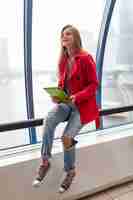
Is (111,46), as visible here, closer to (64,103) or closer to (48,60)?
(48,60)

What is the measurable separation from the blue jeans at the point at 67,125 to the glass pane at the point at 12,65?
40.0 inches

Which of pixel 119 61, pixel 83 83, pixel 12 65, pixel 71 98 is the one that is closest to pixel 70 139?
pixel 71 98

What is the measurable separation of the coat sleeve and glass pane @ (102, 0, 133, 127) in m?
1.93

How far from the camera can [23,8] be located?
12.5 feet

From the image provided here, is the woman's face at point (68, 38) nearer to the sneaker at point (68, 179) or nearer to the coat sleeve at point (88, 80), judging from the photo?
the coat sleeve at point (88, 80)

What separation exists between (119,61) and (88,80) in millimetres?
2504

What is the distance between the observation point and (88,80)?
9.16 feet

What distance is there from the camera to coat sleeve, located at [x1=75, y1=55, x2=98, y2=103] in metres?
2.76

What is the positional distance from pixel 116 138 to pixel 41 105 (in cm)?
104

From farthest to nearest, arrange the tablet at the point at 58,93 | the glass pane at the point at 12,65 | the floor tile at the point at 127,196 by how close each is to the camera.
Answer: the glass pane at the point at 12,65 < the floor tile at the point at 127,196 < the tablet at the point at 58,93

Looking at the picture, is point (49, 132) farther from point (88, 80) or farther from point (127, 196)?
point (127, 196)

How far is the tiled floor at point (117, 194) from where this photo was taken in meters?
3.60

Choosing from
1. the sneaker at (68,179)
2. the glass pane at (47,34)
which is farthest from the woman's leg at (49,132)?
the glass pane at (47,34)

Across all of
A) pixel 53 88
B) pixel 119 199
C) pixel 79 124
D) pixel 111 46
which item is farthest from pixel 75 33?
pixel 111 46
